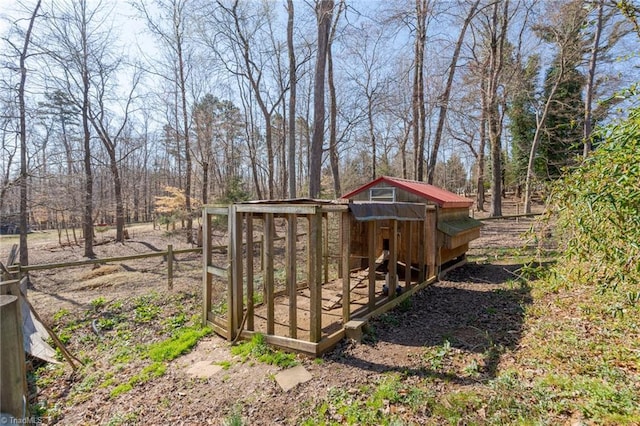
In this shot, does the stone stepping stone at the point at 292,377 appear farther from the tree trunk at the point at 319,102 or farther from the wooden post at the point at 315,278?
the tree trunk at the point at 319,102

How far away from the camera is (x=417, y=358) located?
13.7 feet

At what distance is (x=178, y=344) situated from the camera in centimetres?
525

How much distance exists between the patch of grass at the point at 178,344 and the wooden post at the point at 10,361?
3189 millimetres

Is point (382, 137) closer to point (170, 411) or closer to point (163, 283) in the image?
point (163, 283)

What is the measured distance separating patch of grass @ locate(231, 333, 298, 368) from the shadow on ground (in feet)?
2.36

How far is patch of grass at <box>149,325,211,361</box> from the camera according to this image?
→ 497 cm

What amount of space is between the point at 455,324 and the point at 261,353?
11.0 ft

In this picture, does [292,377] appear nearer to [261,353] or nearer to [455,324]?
[261,353]

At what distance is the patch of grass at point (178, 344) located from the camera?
4.97 meters

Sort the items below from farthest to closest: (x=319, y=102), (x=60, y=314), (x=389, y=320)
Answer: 1. (x=319, y=102)
2. (x=60, y=314)
3. (x=389, y=320)

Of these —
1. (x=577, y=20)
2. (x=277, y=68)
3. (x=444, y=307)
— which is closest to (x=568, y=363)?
(x=444, y=307)

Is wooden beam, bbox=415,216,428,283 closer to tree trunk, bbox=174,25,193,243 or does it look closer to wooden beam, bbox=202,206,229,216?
wooden beam, bbox=202,206,229,216

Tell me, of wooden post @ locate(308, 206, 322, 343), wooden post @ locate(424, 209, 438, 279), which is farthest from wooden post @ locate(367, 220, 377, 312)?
wooden post @ locate(424, 209, 438, 279)

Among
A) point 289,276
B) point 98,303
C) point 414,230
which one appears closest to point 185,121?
point 98,303
